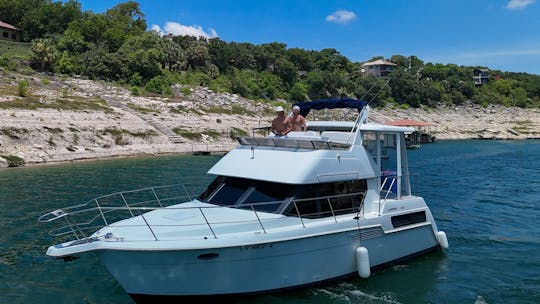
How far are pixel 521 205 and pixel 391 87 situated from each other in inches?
3788

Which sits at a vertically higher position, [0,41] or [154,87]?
[0,41]

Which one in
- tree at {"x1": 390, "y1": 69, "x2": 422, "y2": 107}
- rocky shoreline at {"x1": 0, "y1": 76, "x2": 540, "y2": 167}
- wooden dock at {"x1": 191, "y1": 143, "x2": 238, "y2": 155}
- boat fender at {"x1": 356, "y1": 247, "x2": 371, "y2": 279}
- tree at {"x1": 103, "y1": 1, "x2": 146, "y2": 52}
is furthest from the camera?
tree at {"x1": 390, "y1": 69, "x2": 422, "y2": 107}

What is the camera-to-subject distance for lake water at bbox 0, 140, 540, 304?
1045 centimetres

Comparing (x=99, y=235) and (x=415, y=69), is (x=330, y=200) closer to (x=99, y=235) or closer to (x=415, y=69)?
(x=99, y=235)

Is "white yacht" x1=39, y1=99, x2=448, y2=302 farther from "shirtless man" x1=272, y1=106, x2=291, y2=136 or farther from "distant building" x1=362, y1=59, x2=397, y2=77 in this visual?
"distant building" x1=362, y1=59, x2=397, y2=77

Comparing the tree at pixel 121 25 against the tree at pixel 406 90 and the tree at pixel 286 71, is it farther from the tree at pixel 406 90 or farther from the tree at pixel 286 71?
the tree at pixel 406 90

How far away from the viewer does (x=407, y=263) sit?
12.2 metres

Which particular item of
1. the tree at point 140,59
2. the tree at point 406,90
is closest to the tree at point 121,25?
the tree at point 140,59

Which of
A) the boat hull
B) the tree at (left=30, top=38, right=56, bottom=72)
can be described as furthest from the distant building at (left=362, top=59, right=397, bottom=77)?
the boat hull

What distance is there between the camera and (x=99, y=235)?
946 centimetres

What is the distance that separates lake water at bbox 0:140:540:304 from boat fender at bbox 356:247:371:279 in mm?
338

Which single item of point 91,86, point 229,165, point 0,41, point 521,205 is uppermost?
point 0,41

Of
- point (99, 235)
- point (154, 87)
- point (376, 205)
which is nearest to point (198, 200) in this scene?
point (99, 235)

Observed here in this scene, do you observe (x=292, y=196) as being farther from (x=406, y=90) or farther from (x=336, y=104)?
(x=406, y=90)
